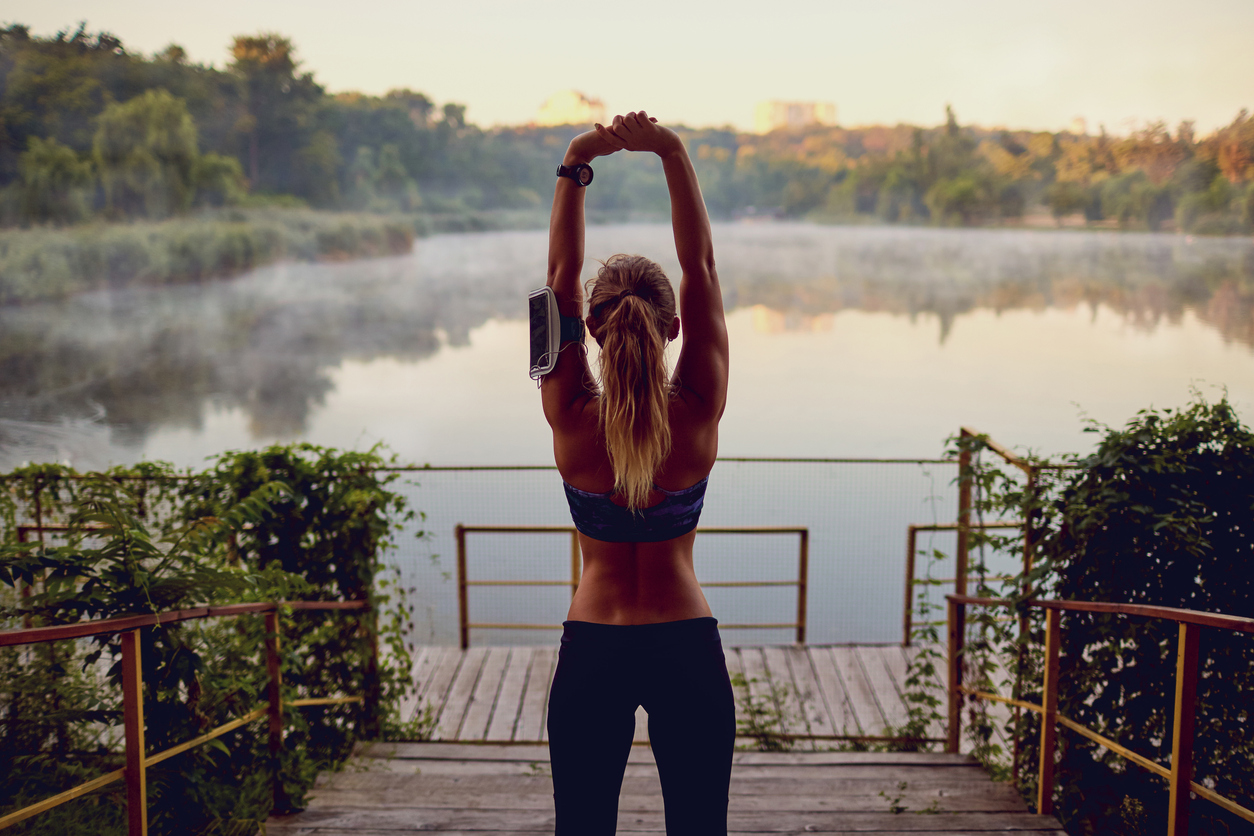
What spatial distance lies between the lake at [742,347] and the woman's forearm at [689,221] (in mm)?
10947

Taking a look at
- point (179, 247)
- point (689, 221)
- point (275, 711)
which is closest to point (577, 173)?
point (689, 221)

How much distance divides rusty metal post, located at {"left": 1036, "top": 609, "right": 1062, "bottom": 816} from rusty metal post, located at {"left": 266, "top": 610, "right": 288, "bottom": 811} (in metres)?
2.22

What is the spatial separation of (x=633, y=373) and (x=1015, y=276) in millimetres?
16444

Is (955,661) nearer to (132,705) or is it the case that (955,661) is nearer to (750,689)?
(750,689)

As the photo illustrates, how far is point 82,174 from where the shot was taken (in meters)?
11.8

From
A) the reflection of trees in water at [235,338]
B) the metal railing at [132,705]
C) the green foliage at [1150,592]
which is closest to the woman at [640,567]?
the metal railing at [132,705]

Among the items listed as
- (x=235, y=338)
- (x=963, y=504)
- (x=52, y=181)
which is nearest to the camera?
(x=963, y=504)

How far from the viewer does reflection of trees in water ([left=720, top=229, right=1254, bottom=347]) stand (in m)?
12.7

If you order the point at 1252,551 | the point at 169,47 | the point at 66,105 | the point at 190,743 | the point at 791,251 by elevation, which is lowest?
the point at 190,743

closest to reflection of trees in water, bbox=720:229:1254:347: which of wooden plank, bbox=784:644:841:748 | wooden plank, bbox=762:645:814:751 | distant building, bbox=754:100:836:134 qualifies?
distant building, bbox=754:100:836:134

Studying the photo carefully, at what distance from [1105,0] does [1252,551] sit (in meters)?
12.4

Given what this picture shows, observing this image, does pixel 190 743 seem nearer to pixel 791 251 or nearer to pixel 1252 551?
pixel 1252 551

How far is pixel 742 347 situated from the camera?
16656 mm

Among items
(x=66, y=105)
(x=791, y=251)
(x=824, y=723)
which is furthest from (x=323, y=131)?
(x=824, y=723)
